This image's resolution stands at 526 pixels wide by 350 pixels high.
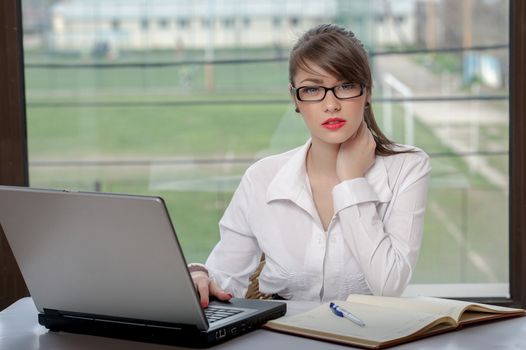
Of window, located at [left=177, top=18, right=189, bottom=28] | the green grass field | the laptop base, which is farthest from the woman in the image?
window, located at [left=177, top=18, right=189, bottom=28]

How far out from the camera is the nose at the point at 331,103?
2.15 meters

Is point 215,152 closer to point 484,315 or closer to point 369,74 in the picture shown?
point 369,74

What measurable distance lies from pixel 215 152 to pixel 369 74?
131 cm

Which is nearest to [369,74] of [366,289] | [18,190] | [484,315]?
[366,289]

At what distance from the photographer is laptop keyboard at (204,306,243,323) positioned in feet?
5.55

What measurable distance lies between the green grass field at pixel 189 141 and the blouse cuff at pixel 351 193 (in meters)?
1.28

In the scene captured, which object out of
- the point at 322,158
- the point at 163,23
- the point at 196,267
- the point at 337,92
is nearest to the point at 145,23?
the point at 163,23

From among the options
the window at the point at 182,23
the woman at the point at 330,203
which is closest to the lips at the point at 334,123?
the woman at the point at 330,203

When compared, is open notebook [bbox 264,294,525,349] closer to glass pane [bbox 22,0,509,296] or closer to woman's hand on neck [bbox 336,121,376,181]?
woman's hand on neck [bbox 336,121,376,181]

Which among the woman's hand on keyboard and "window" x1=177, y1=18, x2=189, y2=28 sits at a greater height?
"window" x1=177, y1=18, x2=189, y2=28

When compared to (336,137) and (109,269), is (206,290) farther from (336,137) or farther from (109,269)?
(336,137)

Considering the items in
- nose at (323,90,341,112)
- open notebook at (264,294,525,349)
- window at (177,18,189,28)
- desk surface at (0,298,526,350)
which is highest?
window at (177,18,189,28)

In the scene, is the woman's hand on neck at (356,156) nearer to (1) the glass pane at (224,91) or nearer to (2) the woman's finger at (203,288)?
(2) the woman's finger at (203,288)

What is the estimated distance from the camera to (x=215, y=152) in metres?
3.46
